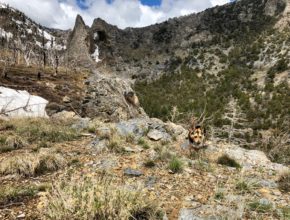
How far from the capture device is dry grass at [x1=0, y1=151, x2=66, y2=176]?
766 cm

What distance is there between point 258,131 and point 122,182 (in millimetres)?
27346

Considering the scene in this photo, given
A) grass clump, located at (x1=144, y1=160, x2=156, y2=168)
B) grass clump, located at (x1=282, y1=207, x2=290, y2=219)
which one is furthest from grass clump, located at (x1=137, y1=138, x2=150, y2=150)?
grass clump, located at (x1=282, y1=207, x2=290, y2=219)

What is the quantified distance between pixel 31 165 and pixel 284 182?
553 cm

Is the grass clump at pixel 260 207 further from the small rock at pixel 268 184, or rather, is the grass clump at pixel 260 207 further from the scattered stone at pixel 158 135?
the scattered stone at pixel 158 135

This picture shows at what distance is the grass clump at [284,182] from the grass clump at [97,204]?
3.46m

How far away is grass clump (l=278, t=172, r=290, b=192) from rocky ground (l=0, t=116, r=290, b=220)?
2 cm

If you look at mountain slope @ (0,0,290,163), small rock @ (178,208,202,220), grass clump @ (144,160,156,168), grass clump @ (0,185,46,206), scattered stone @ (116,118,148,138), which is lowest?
grass clump @ (0,185,46,206)

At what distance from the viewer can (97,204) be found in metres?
4.73

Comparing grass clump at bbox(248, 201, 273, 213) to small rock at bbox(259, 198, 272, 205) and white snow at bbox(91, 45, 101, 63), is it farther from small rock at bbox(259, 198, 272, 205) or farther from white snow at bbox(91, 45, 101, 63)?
white snow at bbox(91, 45, 101, 63)

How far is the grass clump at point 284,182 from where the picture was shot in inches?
294

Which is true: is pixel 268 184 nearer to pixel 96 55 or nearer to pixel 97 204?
pixel 97 204

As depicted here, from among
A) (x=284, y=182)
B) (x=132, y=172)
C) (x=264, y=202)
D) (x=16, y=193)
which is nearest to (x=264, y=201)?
(x=264, y=202)

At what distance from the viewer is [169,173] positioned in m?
7.96

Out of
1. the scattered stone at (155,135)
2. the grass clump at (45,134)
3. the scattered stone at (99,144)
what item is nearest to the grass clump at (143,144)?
the scattered stone at (99,144)
